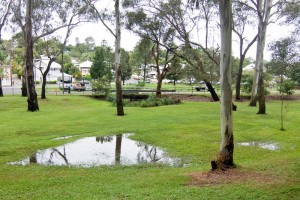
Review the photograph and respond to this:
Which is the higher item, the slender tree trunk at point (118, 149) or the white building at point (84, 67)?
the white building at point (84, 67)

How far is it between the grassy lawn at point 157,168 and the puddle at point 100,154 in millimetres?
398

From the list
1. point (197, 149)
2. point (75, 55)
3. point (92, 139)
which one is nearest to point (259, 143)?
point (197, 149)

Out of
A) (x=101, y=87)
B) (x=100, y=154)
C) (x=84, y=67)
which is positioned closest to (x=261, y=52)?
(x=100, y=154)

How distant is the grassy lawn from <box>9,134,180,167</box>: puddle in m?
0.40

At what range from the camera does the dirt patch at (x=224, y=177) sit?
5.65 meters

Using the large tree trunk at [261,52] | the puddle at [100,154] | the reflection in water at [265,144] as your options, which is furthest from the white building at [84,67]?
the reflection in water at [265,144]

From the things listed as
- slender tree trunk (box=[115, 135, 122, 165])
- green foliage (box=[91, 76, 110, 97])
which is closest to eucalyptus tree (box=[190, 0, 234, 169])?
slender tree trunk (box=[115, 135, 122, 165])

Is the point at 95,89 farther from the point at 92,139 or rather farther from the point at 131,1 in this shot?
the point at 92,139

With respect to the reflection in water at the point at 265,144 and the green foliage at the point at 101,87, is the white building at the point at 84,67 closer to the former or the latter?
the green foliage at the point at 101,87

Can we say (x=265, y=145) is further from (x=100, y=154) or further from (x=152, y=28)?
(x=152, y=28)

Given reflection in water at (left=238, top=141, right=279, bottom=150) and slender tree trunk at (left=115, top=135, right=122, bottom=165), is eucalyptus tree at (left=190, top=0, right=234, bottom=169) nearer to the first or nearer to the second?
slender tree trunk at (left=115, top=135, right=122, bottom=165)

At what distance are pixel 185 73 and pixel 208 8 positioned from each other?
797 centimetres

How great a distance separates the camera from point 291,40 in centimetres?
2723

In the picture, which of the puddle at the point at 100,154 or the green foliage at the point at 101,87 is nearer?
the puddle at the point at 100,154
